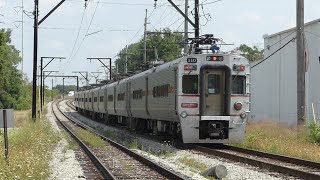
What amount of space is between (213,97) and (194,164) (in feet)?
16.2

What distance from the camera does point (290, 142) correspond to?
19984 mm

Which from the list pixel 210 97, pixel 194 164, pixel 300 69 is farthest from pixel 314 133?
pixel 194 164

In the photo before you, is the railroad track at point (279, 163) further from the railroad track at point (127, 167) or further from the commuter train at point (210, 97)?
the railroad track at point (127, 167)

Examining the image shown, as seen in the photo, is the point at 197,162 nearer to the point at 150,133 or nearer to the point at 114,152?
the point at 114,152

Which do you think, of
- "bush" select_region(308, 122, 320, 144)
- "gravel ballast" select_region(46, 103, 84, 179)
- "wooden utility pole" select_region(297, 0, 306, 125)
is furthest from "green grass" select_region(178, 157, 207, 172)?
"wooden utility pole" select_region(297, 0, 306, 125)

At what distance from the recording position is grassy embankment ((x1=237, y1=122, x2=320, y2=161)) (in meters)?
17.4

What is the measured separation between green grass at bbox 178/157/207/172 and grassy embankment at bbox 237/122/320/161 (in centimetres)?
339

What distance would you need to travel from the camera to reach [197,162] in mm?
15531

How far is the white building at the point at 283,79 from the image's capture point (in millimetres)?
31764

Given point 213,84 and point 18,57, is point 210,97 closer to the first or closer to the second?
point 213,84

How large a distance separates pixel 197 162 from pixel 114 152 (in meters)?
5.19

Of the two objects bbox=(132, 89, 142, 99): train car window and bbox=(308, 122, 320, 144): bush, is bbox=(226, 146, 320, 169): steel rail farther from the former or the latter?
bbox=(132, 89, 142, 99): train car window

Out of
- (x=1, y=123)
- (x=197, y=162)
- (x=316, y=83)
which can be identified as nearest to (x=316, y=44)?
(x=316, y=83)

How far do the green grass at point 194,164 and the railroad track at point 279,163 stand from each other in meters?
1.28
